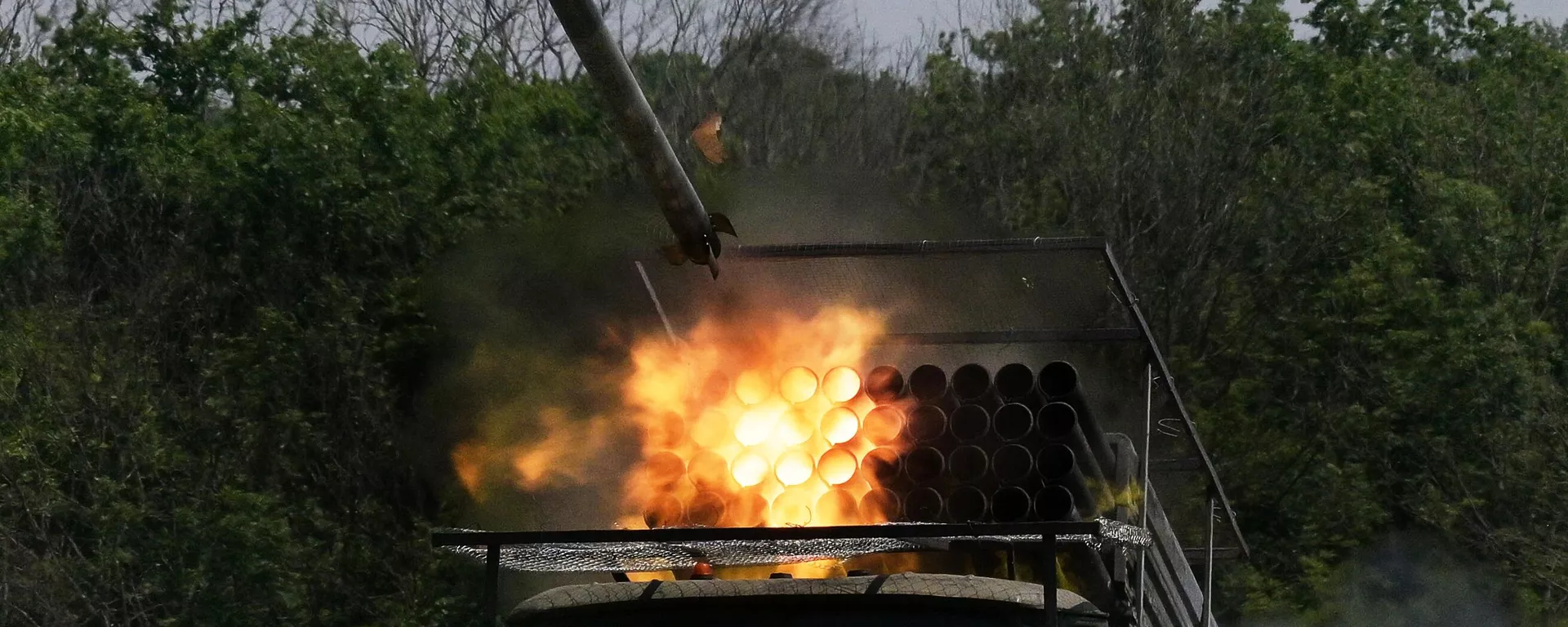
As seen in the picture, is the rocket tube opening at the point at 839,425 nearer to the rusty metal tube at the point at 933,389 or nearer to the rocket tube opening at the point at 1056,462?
the rusty metal tube at the point at 933,389

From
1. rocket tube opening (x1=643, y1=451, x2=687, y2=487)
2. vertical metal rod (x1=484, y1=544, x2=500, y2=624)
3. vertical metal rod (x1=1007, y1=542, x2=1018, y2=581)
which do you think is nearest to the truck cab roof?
vertical metal rod (x1=484, y1=544, x2=500, y2=624)

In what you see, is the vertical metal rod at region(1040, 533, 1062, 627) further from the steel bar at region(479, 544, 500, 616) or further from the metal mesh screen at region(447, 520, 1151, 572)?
the steel bar at region(479, 544, 500, 616)

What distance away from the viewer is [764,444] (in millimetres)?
8453

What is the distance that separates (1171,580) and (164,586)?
55.1 feet

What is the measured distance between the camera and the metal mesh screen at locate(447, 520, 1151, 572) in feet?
21.5

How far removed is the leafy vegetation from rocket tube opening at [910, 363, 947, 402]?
36.4ft

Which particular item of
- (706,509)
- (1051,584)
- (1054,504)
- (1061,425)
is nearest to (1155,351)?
(1061,425)

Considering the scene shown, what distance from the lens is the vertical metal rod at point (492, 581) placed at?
6688mm

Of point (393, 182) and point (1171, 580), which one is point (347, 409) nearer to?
point (393, 182)

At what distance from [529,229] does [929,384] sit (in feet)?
38.4

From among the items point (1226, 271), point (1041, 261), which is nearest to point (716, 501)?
point (1041, 261)

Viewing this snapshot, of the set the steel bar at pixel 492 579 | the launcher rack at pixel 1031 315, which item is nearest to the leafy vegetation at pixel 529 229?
the launcher rack at pixel 1031 315

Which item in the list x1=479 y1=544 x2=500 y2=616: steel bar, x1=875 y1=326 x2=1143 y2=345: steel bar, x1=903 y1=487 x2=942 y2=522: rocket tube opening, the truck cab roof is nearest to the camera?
the truck cab roof

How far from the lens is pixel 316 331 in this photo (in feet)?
86.6
